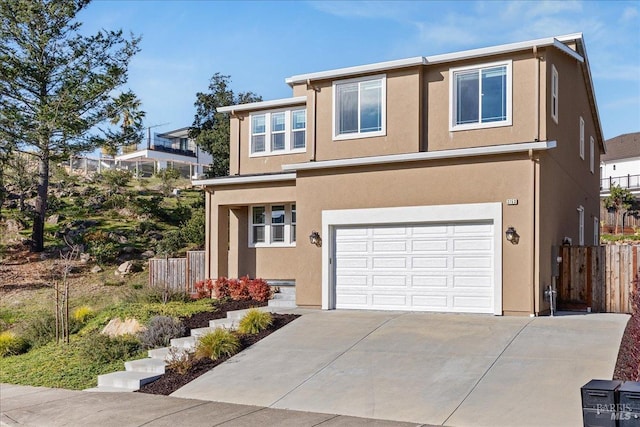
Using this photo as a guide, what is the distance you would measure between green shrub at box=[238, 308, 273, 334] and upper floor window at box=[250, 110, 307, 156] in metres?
7.19

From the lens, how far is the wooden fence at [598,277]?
51.0 feet

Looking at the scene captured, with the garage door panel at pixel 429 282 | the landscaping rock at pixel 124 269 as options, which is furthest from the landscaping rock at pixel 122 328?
the landscaping rock at pixel 124 269

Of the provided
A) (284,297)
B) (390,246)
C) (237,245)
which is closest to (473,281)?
(390,246)

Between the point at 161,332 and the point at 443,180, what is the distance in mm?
7449

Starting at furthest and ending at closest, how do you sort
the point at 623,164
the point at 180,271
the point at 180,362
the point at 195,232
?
the point at 623,164 → the point at 195,232 → the point at 180,271 → the point at 180,362

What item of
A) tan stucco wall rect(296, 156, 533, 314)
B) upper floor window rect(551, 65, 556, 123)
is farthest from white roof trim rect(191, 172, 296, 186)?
upper floor window rect(551, 65, 556, 123)

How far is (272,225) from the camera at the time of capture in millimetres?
21516

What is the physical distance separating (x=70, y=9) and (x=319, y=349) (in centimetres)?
2220

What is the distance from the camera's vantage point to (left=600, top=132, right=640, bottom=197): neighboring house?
5453cm

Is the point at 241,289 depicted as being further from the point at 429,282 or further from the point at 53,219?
the point at 53,219

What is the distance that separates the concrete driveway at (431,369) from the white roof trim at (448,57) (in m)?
6.21

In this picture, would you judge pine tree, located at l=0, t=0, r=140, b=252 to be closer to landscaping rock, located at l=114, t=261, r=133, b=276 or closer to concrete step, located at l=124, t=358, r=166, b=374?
landscaping rock, located at l=114, t=261, r=133, b=276

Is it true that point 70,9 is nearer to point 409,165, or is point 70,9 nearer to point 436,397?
point 409,165

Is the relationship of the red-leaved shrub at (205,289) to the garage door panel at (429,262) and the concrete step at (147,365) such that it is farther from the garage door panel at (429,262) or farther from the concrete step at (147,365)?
the garage door panel at (429,262)
